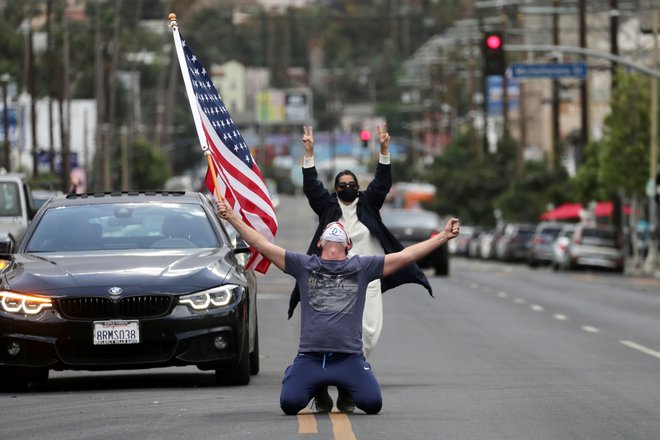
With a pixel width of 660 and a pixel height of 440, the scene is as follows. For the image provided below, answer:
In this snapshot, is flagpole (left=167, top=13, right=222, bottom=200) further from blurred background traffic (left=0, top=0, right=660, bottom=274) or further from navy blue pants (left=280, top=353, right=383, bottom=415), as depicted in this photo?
blurred background traffic (left=0, top=0, right=660, bottom=274)

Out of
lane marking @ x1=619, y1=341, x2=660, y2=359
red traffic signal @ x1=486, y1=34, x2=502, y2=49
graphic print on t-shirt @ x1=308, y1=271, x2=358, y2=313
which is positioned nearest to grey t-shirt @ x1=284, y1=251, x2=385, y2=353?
graphic print on t-shirt @ x1=308, y1=271, x2=358, y2=313

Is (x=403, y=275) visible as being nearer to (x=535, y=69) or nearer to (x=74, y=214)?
(x=74, y=214)

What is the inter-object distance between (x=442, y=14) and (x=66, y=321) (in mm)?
185308

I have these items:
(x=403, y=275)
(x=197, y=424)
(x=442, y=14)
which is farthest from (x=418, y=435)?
(x=442, y=14)

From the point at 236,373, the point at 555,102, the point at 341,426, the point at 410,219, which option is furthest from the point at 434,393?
the point at 555,102

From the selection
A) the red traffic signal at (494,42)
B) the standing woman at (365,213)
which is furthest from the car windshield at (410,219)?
the standing woman at (365,213)

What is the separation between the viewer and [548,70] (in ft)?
155

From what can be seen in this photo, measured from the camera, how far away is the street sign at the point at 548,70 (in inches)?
1850

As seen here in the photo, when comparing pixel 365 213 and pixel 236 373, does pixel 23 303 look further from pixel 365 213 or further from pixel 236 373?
pixel 365 213

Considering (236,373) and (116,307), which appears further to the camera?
(236,373)

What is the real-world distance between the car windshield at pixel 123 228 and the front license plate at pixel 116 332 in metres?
1.37

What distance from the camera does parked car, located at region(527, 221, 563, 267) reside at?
5956 cm

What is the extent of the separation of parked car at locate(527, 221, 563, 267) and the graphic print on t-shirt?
47481 mm

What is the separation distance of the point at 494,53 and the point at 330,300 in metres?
28.0
